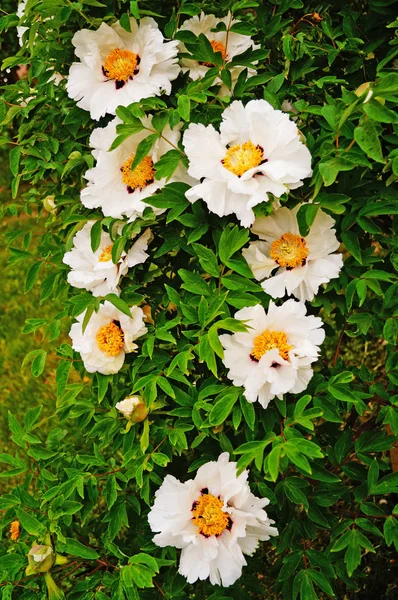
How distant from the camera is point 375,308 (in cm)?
151

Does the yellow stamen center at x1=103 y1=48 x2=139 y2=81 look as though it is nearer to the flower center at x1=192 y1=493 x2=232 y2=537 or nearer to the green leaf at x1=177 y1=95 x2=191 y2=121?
the green leaf at x1=177 y1=95 x2=191 y2=121

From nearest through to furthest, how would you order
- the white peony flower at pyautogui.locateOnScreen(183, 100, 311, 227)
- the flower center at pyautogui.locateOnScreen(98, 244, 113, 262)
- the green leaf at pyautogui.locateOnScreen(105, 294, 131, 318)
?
the white peony flower at pyautogui.locateOnScreen(183, 100, 311, 227) → the green leaf at pyautogui.locateOnScreen(105, 294, 131, 318) → the flower center at pyautogui.locateOnScreen(98, 244, 113, 262)

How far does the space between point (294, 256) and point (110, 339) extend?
0.41 meters

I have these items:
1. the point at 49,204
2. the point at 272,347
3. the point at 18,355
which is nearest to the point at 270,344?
the point at 272,347

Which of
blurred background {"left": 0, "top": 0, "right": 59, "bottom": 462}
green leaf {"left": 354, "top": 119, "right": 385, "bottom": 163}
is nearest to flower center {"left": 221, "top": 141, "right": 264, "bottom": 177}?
green leaf {"left": 354, "top": 119, "right": 385, "bottom": 163}

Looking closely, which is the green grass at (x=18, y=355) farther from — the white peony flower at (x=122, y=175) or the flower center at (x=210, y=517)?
the flower center at (x=210, y=517)

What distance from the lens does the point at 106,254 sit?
5.09 ft

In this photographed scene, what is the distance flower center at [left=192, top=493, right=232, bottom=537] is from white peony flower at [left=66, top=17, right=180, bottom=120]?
2.59ft

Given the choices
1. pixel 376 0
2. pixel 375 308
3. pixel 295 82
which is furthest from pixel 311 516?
pixel 376 0

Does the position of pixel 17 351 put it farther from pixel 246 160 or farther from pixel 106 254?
pixel 246 160

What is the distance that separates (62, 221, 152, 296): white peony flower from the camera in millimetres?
1513

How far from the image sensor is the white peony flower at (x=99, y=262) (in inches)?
59.6

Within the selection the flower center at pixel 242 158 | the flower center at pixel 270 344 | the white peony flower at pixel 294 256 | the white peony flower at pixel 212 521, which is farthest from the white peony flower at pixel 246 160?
the white peony flower at pixel 212 521

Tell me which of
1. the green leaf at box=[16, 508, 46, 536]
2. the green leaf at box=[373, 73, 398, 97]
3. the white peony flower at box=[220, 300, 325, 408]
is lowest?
the green leaf at box=[16, 508, 46, 536]
